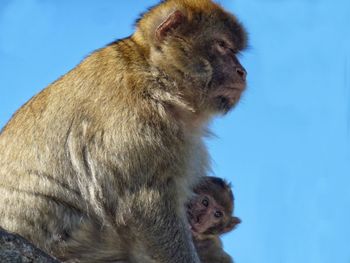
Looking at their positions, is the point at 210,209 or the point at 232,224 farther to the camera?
the point at 232,224

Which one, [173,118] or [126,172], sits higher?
[173,118]

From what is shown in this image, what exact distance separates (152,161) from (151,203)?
320 mm

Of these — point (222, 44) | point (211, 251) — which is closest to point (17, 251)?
point (222, 44)

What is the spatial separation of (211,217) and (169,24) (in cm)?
201

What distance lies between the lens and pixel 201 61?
6176 mm

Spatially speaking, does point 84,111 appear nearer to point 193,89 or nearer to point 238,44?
point 193,89

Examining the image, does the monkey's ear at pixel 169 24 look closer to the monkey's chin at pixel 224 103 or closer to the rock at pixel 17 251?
the monkey's chin at pixel 224 103

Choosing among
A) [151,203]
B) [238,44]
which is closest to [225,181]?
[238,44]

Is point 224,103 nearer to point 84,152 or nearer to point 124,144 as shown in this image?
point 124,144

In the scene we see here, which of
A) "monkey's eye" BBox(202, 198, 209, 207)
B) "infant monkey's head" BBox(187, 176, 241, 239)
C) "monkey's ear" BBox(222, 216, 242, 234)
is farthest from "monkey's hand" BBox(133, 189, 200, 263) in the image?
"monkey's ear" BBox(222, 216, 242, 234)

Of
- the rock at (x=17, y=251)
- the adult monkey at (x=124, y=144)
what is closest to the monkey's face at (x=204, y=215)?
the adult monkey at (x=124, y=144)

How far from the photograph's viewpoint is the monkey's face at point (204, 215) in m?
7.15

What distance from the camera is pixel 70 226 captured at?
5613mm

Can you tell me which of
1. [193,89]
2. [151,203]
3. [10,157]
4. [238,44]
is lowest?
[151,203]
